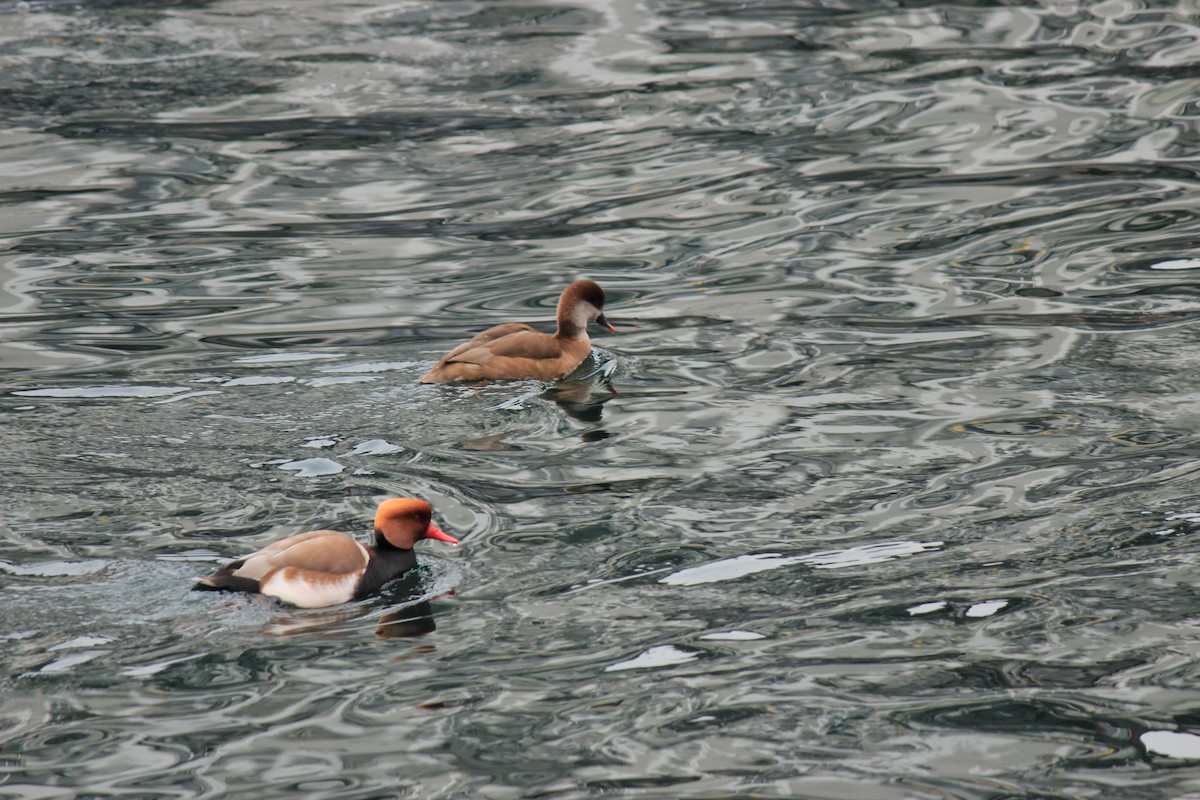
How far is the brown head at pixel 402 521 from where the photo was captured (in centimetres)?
684

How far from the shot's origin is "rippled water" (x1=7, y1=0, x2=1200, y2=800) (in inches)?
218

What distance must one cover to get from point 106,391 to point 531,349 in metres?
2.60

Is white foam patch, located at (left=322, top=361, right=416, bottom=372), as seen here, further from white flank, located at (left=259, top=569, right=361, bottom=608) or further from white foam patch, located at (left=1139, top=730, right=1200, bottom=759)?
white foam patch, located at (left=1139, top=730, right=1200, bottom=759)

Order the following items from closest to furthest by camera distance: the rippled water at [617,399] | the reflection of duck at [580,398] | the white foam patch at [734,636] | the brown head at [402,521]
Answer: the rippled water at [617,399], the white foam patch at [734,636], the brown head at [402,521], the reflection of duck at [580,398]

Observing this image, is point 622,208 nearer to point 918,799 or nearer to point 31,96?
point 31,96

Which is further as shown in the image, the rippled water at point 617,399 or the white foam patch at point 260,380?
the white foam patch at point 260,380

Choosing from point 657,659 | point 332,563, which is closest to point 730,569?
point 657,659

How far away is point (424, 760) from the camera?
5316 mm

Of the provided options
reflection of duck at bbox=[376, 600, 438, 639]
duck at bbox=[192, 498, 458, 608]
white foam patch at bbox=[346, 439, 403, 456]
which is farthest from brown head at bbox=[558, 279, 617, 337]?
reflection of duck at bbox=[376, 600, 438, 639]

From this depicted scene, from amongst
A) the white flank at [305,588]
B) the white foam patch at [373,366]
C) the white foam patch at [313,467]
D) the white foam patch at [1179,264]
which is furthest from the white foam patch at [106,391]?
the white foam patch at [1179,264]

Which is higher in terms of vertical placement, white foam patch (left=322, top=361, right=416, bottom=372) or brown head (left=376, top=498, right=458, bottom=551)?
brown head (left=376, top=498, right=458, bottom=551)

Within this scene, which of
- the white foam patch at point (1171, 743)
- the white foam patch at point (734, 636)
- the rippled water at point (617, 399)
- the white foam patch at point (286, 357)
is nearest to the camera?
the white foam patch at point (1171, 743)

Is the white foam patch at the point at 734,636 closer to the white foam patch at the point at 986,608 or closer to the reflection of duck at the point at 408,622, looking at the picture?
the white foam patch at the point at 986,608

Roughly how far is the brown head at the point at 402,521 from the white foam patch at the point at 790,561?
1.11m
